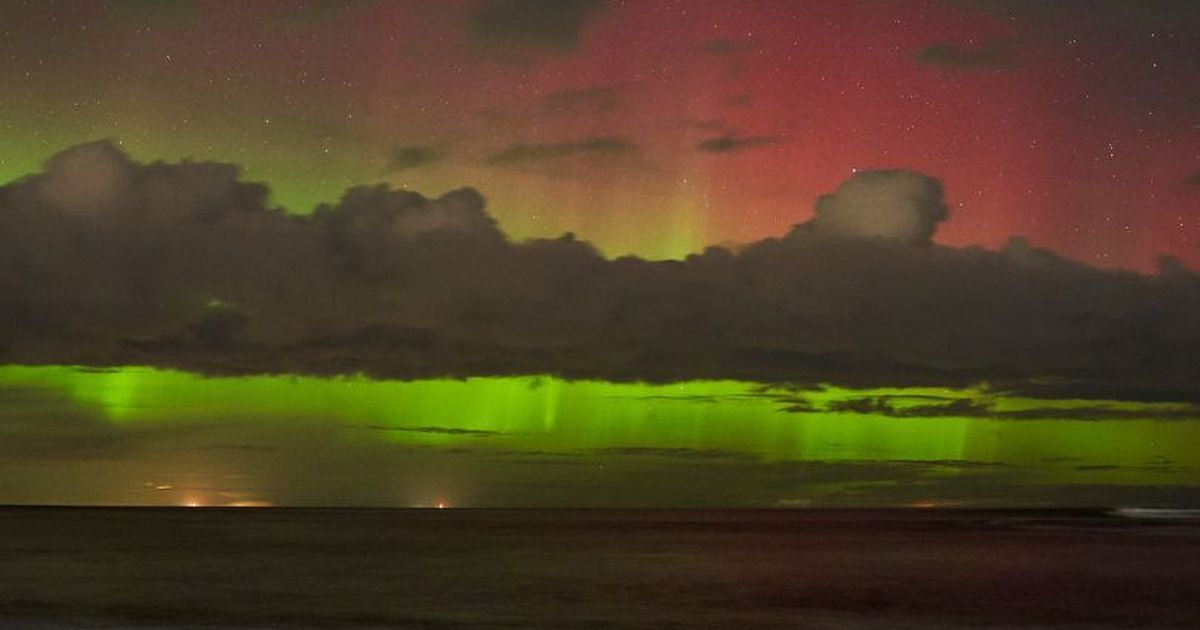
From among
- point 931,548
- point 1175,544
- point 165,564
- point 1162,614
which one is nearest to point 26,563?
point 165,564

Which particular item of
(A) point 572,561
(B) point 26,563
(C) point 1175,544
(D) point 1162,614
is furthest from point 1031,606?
(C) point 1175,544

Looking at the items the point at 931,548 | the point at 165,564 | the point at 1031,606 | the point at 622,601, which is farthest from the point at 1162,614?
the point at 931,548

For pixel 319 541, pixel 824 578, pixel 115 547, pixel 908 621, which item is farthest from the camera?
pixel 319 541

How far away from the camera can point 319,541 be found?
156500 millimetres

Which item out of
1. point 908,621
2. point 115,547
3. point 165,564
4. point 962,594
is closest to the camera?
point 908,621

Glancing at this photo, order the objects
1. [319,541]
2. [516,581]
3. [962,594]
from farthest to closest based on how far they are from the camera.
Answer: [319,541] < [516,581] < [962,594]

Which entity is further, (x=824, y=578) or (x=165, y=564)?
(x=165, y=564)

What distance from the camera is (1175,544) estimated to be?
6216 inches

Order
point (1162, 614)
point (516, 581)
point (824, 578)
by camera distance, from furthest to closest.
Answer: point (824, 578) < point (516, 581) < point (1162, 614)

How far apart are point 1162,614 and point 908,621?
1579 centimetres

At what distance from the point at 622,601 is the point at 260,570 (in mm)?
33922

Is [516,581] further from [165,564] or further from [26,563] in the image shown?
[26,563]

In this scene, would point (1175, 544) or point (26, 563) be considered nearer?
point (26, 563)

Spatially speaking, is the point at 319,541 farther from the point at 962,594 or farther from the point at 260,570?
the point at 962,594
